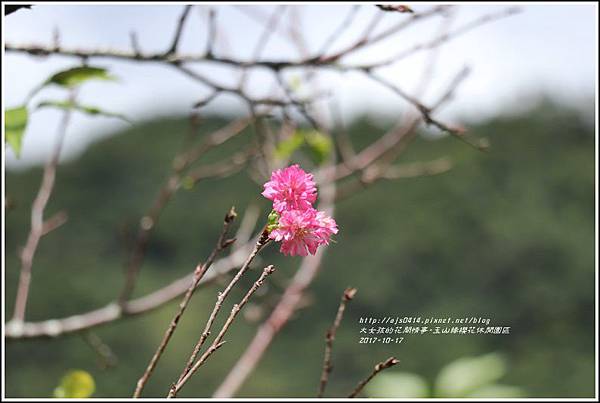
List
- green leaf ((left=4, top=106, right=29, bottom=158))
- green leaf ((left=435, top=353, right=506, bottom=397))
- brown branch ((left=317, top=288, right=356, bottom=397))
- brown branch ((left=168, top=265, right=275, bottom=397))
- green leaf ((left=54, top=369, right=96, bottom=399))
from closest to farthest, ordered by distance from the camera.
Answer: brown branch ((left=168, top=265, right=275, bottom=397)) → brown branch ((left=317, top=288, right=356, bottom=397)) → green leaf ((left=4, top=106, right=29, bottom=158)) → green leaf ((left=54, top=369, right=96, bottom=399)) → green leaf ((left=435, top=353, right=506, bottom=397))

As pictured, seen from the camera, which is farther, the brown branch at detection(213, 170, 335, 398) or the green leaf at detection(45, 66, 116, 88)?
the brown branch at detection(213, 170, 335, 398)

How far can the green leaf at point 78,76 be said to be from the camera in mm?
913

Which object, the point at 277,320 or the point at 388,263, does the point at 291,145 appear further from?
the point at 388,263

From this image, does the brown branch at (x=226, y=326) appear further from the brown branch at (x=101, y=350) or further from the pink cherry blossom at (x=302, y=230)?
the brown branch at (x=101, y=350)

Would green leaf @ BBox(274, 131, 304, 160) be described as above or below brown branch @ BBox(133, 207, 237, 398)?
above

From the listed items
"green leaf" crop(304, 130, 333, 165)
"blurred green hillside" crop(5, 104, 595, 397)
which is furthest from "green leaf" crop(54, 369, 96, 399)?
"blurred green hillside" crop(5, 104, 595, 397)

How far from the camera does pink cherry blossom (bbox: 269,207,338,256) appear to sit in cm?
58

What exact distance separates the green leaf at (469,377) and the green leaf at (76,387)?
49cm

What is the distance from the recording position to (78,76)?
3.07 ft

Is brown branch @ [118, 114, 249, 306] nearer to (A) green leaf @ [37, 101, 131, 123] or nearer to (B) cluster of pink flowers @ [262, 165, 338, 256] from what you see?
(A) green leaf @ [37, 101, 131, 123]

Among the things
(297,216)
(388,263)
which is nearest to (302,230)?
(297,216)

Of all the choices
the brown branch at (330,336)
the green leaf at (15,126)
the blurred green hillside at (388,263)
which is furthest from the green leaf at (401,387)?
the blurred green hillside at (388,263)

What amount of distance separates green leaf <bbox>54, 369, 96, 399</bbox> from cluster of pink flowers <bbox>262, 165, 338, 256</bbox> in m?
0.49

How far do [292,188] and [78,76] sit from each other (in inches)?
18.2
